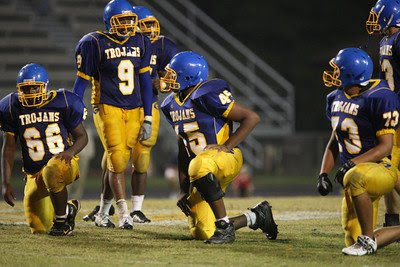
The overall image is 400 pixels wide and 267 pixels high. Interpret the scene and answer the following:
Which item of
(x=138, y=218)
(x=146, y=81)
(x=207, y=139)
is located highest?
(x=146, y=81)

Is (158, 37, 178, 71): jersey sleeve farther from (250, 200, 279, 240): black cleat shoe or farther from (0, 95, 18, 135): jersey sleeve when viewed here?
(250, 200, 279, 240): black cleat shoe

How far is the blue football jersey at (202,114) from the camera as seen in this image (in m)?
5.65

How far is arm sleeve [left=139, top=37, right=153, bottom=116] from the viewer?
6.84 metres

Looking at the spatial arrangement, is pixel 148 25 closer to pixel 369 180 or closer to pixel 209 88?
pixel 209 88

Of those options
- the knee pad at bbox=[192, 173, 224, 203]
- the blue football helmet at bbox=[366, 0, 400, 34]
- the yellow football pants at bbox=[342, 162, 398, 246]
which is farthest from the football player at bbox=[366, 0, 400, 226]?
the knee pad at bbox=[192, 173, 224, 203]

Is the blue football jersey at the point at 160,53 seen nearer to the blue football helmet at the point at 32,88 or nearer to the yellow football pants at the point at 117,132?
the yellow football pants at the point at 117,132

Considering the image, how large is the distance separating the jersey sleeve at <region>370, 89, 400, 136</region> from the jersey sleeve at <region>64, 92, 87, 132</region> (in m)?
2.25

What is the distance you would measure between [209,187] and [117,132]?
1.54 metres

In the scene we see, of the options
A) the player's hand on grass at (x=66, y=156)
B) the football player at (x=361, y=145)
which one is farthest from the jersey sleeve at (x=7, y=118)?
the football player at (x=361, y=145)

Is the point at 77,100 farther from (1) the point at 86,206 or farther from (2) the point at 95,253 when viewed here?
(1) the point at 86,206

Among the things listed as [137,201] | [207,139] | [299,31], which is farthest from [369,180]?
[299,31]

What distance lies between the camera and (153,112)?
7270mm

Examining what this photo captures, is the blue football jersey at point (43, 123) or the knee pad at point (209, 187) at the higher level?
the blue football jersey at point (43, 123)

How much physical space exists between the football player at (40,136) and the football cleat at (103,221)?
0.51 meters
